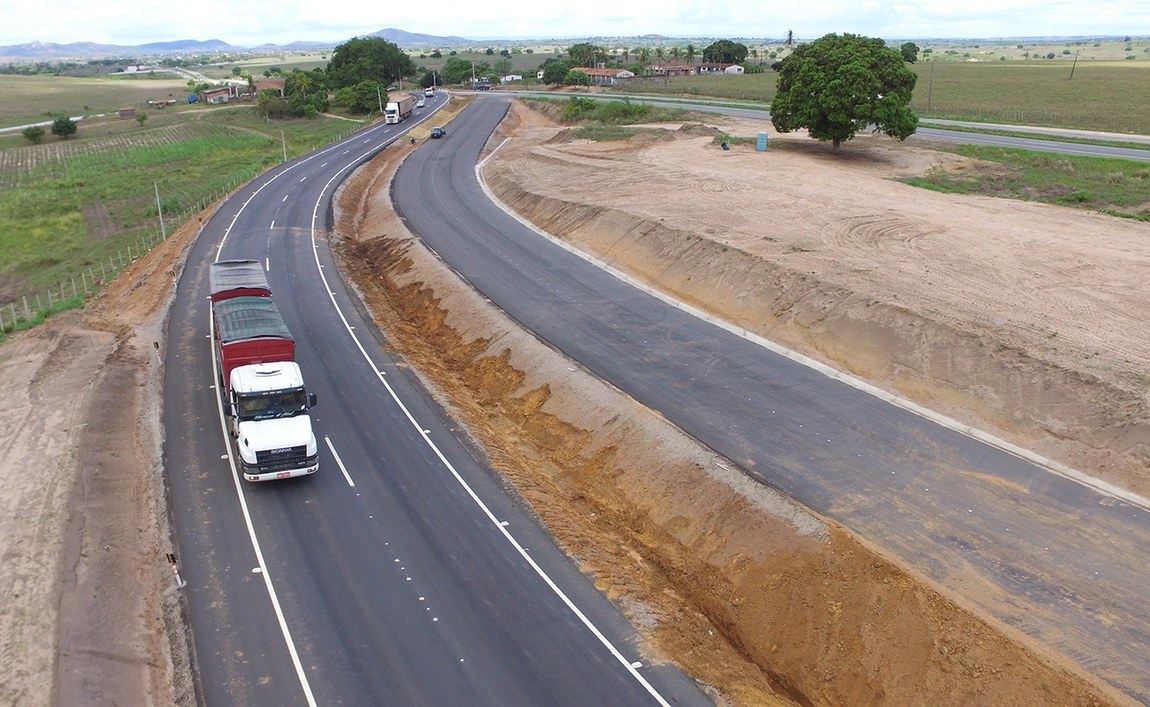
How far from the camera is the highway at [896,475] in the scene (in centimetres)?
1748

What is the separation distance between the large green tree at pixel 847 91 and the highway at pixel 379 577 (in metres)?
47.2

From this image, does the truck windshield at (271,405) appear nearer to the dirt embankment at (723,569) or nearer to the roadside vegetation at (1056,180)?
the dirt embankment at (723,569)

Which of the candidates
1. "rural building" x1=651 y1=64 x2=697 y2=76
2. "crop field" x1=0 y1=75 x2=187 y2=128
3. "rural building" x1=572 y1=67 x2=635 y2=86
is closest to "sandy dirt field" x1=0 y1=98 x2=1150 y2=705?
"rural building" x1=572 y1=67 x2=635 y2=86

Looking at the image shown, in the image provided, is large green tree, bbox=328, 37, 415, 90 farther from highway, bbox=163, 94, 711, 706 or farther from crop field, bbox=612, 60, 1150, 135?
highway, bbox=163, 94, 711, 706

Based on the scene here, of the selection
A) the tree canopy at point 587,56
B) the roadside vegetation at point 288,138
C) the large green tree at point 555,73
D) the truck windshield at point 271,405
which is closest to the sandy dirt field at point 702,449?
the truck windshield at point 271,405

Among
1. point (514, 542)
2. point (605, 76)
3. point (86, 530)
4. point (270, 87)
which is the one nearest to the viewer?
point (86, 530)

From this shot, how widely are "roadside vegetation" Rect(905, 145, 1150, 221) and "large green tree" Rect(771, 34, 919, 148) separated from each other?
651cm

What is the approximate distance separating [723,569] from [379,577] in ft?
29.1

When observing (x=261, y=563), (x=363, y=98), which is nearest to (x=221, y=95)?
(x=363, y=98)

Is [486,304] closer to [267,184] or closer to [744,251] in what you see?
[744,251]

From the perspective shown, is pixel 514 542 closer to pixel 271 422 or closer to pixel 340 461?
pixel 340 461

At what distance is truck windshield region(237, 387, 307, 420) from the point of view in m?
23.6

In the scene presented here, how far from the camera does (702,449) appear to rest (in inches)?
947

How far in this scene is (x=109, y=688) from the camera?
618 inches
